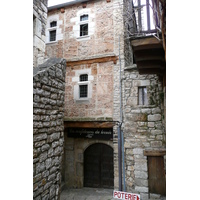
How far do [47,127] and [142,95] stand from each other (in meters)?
3.71

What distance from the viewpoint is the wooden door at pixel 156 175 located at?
5.02 metres

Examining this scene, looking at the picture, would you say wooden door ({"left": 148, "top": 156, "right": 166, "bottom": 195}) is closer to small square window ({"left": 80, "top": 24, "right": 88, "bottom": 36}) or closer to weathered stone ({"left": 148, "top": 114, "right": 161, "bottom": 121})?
weathered stone ({"left": 148, "top": 114, "right": 161, "bottom": 121})

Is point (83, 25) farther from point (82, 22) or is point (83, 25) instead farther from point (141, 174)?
point (141, 174)

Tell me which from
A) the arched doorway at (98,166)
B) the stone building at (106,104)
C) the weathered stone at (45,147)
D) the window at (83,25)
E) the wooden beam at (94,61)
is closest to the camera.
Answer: the weathered stone at (45,147)

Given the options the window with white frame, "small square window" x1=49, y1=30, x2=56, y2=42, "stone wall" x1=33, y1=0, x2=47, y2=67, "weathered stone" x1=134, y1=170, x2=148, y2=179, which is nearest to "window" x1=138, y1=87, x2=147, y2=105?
the window with white frame

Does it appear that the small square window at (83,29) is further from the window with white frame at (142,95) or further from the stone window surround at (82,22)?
the window with white frame at (142,95)

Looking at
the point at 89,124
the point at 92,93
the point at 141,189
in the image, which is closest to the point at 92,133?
the point at 89,124

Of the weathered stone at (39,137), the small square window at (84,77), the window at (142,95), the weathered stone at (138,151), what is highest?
the small square window at (84,77)

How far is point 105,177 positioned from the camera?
6.34m

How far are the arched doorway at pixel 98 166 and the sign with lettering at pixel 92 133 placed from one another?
0.56 m

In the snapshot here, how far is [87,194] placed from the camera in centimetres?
588

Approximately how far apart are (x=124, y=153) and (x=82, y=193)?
2156 mm

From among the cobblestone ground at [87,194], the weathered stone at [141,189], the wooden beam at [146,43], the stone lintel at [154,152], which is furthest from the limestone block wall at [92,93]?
the wooden beam at [146,43]
